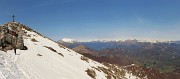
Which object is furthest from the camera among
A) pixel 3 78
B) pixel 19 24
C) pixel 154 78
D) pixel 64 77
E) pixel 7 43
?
pixel 154 78

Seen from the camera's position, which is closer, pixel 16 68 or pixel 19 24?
pixel 16 68

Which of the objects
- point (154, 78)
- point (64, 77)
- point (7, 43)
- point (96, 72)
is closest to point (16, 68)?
point (64, 77)

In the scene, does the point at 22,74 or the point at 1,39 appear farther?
the point at 1,39

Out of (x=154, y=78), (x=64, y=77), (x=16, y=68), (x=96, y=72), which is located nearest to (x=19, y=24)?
(x=96, y=72)

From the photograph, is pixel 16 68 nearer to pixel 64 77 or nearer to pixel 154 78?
pixel 64 77

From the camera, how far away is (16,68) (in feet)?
137

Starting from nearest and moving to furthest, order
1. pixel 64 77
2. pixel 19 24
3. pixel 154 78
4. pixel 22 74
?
pixel 22 74 → pixel 64 77 → pixel 19 24 → pixel 154 78

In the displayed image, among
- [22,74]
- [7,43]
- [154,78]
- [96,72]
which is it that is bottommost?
[154,78]

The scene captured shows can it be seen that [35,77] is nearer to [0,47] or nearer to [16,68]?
[16,68]

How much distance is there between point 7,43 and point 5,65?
756 inches

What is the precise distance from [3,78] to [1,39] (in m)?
26.9

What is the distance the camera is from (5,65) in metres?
40.0

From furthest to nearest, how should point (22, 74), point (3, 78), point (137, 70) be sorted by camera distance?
point (137, 70) → point (22, 74) → point (3, 78)

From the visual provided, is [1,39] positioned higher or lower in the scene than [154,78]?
higher
